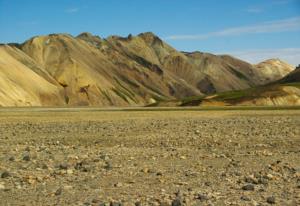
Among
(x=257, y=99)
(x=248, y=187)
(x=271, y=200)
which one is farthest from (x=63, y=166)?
(x=257, y=99)

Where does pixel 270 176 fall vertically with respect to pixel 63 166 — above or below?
below

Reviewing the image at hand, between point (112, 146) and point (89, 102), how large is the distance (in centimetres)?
16746

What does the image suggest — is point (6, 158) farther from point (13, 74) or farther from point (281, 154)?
point (13, 74)

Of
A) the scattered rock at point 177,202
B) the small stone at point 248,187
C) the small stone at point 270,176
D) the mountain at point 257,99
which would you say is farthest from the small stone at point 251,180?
the mountain at point 257,99

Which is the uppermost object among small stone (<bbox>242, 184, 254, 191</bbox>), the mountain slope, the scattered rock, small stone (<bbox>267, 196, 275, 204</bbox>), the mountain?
the mountain slope

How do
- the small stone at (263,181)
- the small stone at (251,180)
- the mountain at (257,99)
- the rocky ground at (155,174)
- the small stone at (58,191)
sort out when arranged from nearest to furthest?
the rocky ground at (155,174) < the small stone at (58,191) < the small stone at (263,181) < the small stone at (251,180) < the mountain at (257,99)

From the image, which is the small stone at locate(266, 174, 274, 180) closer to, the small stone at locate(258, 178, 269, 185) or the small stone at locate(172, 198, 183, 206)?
the small stone at locate(258, 178, 269, 185)

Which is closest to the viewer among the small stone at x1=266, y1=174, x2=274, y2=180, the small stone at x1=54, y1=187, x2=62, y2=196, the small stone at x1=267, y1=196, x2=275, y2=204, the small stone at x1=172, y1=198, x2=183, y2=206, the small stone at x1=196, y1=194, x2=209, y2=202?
the small stone at x1=172, y1=198, x2=183, y2=206

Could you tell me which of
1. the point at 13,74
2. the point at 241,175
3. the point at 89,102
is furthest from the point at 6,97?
the point at 241,175

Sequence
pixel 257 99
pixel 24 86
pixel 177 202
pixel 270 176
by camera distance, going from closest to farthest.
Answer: pixel 177 202 < pixel 270 176 < pixel 257 99 < pixel 24 86

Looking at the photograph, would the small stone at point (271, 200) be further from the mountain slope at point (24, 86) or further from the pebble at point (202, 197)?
the mountain slope at point (24, 86)

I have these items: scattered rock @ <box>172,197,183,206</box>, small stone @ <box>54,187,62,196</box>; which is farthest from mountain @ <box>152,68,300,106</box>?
scattered rock @ <box>172,197,183,206</box>

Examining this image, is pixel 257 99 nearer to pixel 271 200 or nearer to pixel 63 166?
pixel 63 166

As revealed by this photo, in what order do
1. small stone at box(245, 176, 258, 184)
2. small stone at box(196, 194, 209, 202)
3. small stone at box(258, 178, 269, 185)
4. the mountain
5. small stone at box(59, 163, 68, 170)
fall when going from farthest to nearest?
the mountain, small stone at box(59, 163, 68, 170), small stone at box(245, 176, 258, 184), small stone at box(258, 178, 269, 185), small stone at box(196, 194, 209, 202)
